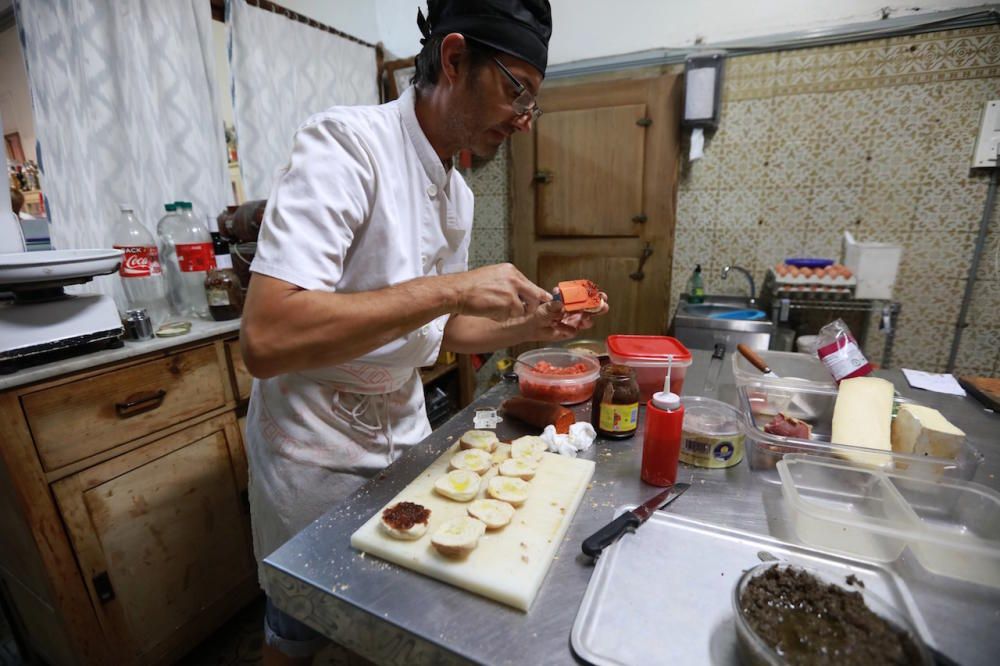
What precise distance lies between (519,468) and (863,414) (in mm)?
796

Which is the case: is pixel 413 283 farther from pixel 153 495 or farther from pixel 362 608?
pixel 153 495

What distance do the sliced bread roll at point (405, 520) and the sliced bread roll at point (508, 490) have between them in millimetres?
128

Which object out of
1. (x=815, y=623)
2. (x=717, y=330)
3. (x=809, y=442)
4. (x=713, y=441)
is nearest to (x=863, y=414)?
(x=809, y=442)

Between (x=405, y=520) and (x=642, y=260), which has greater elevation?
(x=642, y=260)

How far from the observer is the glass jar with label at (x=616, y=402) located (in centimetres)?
110

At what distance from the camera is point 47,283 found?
138 cm

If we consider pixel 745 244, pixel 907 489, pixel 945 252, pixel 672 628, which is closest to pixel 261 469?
pixel 672 628

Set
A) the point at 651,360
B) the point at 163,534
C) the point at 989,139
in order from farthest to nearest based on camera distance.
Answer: the point at 989,139 < the point at 163,534 < the point at 651,360

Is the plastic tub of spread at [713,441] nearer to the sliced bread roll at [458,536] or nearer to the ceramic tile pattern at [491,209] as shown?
the sliced bread roll at [458,536]

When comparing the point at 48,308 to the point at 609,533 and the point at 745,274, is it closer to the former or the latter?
the point at 609,533

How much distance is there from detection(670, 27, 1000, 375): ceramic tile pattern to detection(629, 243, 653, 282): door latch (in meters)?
0.44

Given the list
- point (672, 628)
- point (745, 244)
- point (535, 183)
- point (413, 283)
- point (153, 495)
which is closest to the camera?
point (672, 628)

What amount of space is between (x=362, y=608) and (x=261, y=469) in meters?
0.65

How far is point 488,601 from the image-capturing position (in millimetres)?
690
